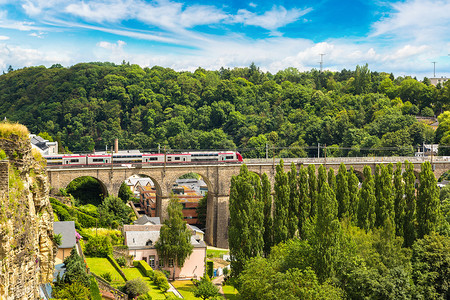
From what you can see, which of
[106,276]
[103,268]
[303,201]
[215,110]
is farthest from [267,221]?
[215,110]

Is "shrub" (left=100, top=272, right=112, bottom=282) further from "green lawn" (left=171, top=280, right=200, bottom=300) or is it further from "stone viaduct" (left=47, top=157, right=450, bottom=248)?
"stone viaduct" (left=47, top=157, right=450, bottom=248)

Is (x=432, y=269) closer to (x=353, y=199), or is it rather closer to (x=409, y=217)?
(x=409, y=217)

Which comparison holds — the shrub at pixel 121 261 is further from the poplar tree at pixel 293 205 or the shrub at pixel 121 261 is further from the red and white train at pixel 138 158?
the red and white train at pixel 138 158

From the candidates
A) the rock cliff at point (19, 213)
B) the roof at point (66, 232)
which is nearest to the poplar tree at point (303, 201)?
the roof at point (66, 232)

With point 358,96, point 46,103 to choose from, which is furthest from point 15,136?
point 46,103

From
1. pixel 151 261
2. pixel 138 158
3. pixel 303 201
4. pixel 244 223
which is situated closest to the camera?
pixel 244 223

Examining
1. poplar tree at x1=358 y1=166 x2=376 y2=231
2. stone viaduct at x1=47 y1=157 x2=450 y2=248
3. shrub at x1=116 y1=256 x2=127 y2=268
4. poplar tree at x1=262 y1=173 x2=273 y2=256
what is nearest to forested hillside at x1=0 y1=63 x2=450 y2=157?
stone viaduct at x1=47 y1=157 x2=450 y2=248

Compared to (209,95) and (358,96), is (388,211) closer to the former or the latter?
(358,96)
